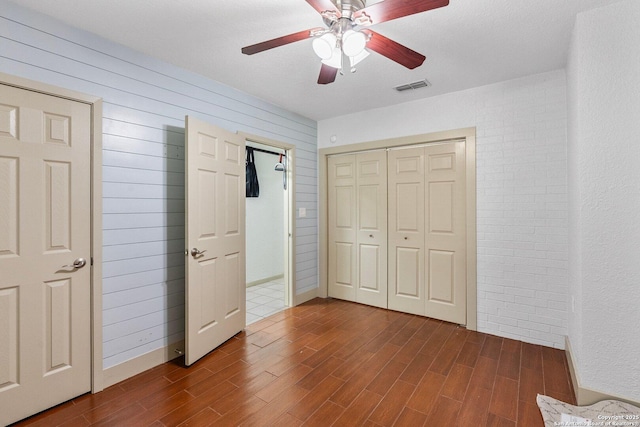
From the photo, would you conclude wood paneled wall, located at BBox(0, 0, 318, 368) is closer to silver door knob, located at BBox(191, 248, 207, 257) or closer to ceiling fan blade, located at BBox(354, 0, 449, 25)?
silver door knob, located at BBox(191, 248, 207, 257)

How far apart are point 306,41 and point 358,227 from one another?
98.4 inches

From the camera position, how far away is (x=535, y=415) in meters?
2.00

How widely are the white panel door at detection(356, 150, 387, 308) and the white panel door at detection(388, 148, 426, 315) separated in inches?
3.9

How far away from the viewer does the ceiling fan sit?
1518mm

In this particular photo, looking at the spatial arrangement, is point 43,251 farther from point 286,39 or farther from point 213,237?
point 286,39

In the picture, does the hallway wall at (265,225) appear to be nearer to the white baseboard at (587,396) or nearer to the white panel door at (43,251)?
the white panel door at (43,251)

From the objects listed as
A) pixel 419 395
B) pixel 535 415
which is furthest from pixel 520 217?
pixel 419 395

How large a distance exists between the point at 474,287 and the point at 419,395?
5.10ft

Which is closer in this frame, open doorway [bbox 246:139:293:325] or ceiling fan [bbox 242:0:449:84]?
ceiling fan [bbox 242:0:449:84]

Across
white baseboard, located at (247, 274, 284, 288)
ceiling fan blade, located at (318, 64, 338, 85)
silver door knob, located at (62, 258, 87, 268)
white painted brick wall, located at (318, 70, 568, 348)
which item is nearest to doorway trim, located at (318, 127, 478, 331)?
white painted brick wall, located at (318, 70, 568, 348)

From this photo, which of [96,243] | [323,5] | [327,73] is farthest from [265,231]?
[323,5]

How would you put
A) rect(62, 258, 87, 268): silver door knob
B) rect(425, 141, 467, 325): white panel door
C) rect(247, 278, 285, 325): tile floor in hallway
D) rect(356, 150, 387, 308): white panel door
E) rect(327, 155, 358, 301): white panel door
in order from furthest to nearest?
rect(327, 155, 358, 301): white panel door
rect(356, 150, 387, 308): white panel door
rect(247, 278, 285, 325): tile floor in hallway
rect(425, 141, 467, 325): white panel door
rect(62, 258, 87, 268): silver door knob

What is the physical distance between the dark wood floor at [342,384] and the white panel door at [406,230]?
23.6 inches

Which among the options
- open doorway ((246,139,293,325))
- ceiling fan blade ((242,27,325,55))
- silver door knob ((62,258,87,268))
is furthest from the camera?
open doorway ((246,139,293,325))
